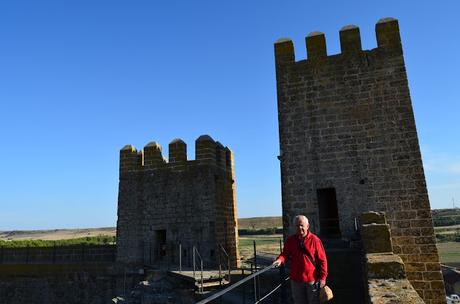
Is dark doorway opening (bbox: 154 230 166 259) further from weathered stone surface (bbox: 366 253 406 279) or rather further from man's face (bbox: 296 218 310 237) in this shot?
man's face (bbox: 296 218 310 237)

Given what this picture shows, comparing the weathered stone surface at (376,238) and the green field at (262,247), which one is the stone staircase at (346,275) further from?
the green field at (262,247)

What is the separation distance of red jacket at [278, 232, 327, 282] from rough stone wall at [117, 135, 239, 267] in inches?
339

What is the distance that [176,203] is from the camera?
533 inches

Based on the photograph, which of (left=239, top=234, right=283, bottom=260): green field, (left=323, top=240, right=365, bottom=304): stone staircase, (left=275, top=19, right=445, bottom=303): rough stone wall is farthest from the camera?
(left=239, top=234, right=283, bottom=260): green field

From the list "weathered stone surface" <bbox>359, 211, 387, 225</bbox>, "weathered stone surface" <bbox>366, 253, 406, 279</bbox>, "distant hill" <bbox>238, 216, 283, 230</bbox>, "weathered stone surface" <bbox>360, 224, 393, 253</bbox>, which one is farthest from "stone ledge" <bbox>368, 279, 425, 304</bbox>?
"distant hill" <bbox>238, 216, 283, 230</bbox>

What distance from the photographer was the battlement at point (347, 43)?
10.5m

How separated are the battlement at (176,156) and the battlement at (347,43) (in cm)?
409

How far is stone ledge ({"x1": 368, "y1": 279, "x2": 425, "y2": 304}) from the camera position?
430 centimetres

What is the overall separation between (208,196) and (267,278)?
3.81 m

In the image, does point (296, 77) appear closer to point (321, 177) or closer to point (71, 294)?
point (321, 177)

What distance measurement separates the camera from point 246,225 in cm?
8012

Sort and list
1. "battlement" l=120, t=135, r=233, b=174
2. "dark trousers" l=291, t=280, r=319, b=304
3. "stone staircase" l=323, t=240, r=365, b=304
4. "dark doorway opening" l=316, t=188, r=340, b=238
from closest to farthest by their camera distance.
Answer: "dark trousers" l=291, t=280, r=319, b=304, "stone staircase" l=323, t=240, r=365, b=304, "dark doorway opening" l=316, t=188, r=340, b=238, "battlement" l=120, t=135, r=233, b=174

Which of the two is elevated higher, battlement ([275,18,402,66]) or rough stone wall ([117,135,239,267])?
battlement ([275,18,402,66])

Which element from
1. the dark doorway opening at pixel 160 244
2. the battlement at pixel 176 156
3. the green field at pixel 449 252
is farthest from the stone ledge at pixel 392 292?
the green field at pixel 449 252
